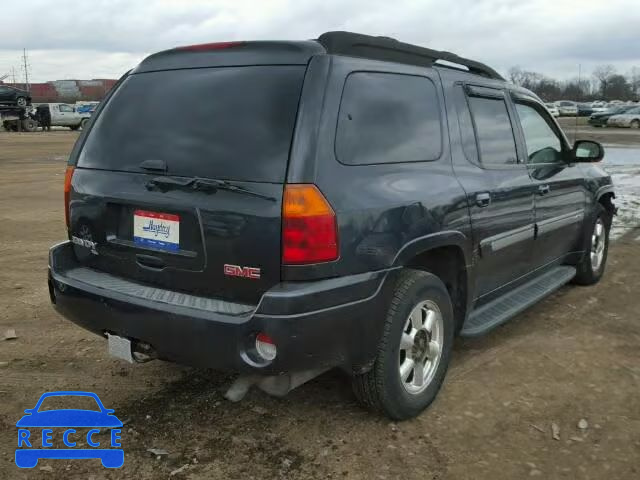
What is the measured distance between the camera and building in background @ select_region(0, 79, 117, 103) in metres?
70.8

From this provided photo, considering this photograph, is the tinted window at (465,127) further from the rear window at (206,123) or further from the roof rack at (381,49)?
the rear window at (206,123)

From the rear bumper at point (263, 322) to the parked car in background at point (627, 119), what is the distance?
43.5m

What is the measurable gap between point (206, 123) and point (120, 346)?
116cm

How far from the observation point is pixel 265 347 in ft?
8.91

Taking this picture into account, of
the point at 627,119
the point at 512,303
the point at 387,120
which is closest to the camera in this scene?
the point at 387,120

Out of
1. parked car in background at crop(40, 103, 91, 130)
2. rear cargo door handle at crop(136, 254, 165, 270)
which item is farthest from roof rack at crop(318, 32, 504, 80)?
parked car in background at crop(40, 103, 91, 130)

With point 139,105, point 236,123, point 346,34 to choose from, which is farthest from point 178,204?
point 346,34

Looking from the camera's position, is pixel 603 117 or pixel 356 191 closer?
pixel 356 191

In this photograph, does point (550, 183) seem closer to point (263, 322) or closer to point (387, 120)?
point (387, 120)

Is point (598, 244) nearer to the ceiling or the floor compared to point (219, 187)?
nearer to the floor

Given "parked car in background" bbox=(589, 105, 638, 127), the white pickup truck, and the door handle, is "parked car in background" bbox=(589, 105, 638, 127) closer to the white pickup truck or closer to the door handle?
the white pickup truck

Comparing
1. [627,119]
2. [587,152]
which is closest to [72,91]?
[627,119]

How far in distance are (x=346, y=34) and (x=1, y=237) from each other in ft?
20.8

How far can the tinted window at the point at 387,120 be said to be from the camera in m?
2.93
